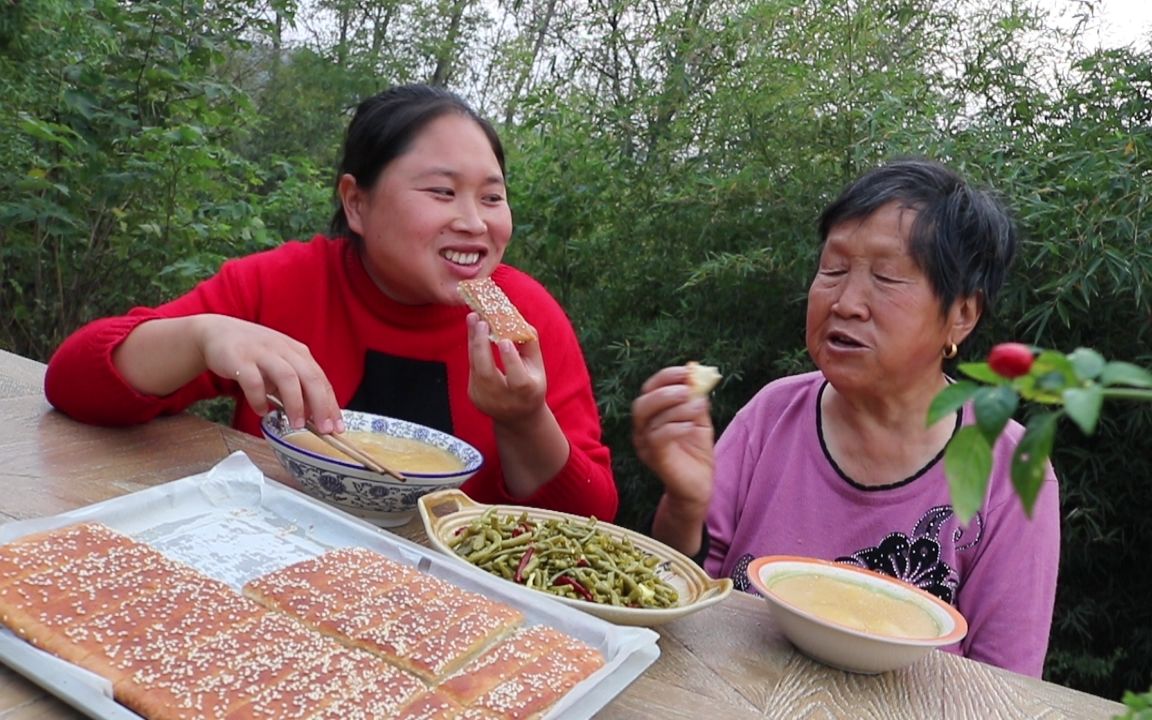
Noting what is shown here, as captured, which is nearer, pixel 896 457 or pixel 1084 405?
pixel 1084 405

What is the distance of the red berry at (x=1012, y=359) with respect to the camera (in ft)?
1.54

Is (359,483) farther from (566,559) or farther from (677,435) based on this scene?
(677,435)

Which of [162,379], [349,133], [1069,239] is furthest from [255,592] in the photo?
[1069,239]

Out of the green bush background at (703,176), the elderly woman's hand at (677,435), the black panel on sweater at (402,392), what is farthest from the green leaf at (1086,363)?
the green bush background at (703,176)

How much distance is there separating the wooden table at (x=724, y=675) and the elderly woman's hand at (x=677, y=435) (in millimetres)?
299

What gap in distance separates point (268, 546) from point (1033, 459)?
1.42 metres

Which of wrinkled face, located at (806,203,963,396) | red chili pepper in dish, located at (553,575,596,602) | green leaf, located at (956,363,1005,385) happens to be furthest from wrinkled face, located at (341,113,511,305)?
green leaf, located at (956,363,1005,385)

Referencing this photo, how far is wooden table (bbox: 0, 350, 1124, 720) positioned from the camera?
130 centimetres

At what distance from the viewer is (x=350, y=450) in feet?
5.80

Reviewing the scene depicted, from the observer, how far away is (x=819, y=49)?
12.5 ft

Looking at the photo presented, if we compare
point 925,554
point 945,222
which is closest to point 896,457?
point 925,554

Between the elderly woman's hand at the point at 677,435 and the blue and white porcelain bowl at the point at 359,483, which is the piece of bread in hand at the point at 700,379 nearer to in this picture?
the elderly woman's hand at the point at 677,435

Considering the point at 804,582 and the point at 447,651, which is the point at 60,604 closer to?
the point at 447,651

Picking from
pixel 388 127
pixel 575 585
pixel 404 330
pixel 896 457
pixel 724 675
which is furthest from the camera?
pixel 404 330
